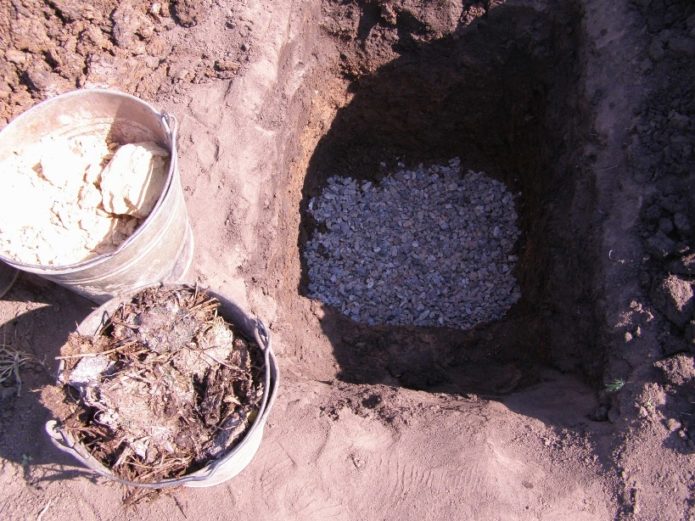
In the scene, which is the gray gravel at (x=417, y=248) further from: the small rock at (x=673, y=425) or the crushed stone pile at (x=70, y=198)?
the crushed stone pile at (x=70, y=198)

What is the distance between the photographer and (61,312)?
315 cm

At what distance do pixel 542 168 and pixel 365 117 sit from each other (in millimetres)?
1545

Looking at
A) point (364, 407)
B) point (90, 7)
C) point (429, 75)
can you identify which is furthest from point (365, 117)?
point (364, 407)

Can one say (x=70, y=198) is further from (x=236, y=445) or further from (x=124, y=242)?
(x=236, y=445)

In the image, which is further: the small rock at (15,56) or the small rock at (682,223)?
the small rock at (15,56)

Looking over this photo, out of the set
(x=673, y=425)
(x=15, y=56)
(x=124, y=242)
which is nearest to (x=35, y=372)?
(x=124, y=242)

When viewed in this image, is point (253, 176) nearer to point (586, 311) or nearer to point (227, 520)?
point (227, 520)

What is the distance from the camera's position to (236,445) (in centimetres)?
228

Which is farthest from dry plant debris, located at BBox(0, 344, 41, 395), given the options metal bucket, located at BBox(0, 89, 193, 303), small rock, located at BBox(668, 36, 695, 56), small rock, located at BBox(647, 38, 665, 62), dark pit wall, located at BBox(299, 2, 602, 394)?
small rock, located at BBox(668, 36, 695, 56)

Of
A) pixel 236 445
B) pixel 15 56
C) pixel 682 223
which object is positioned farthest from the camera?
pixel 15 56

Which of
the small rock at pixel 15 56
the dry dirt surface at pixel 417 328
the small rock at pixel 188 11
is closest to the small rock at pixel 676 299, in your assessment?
the dry dirt surface at pixel 417 328

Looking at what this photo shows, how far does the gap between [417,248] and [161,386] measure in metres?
2.58

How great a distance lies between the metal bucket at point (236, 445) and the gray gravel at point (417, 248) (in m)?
1.66

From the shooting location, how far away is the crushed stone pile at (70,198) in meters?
2.70
